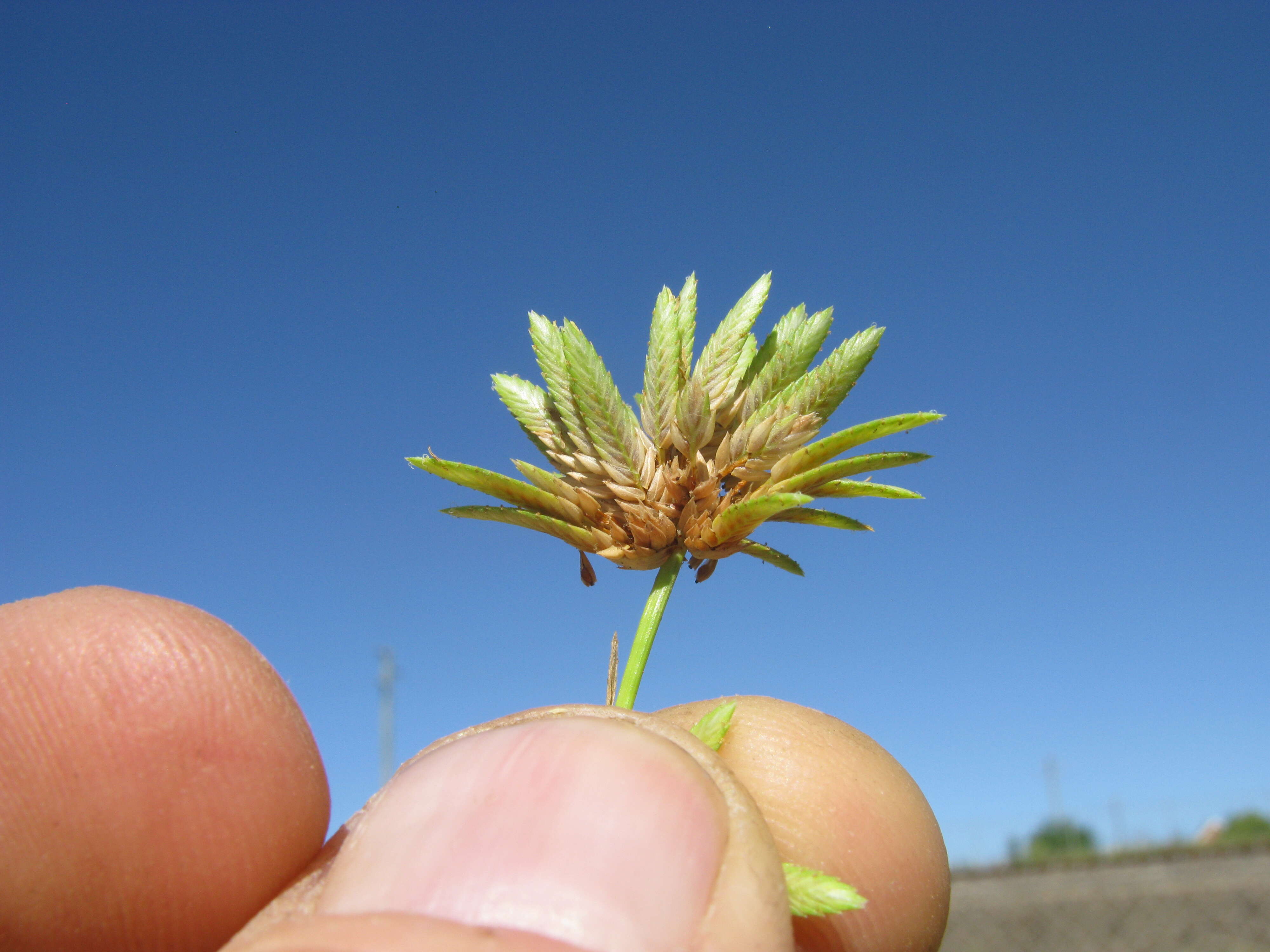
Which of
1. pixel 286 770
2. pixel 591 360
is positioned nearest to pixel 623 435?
pixel 591 360

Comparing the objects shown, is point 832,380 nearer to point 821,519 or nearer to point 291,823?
point 821,519

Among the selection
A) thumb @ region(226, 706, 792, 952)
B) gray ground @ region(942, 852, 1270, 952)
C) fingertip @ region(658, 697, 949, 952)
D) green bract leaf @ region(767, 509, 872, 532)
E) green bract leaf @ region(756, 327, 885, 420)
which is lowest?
gray ground @ region(942, 852, 1270, 952)

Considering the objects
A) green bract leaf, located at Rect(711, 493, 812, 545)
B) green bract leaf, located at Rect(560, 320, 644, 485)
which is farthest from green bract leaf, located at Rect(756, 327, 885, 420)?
green bract leaf, located at Rect(560, 320, 644, 485)

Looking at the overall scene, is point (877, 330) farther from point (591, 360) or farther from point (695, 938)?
point (695, 938)

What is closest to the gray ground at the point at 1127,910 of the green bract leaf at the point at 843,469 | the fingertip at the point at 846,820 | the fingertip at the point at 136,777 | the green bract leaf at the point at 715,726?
the fingertip at the point at 846,820

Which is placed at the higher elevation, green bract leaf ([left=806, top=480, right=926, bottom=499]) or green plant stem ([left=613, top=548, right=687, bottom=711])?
green bract leaf ([left=806, top=480, right=926, bottom=499])

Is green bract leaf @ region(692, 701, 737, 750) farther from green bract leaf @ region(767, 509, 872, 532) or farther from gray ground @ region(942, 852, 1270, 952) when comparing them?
gray ground @ region(942, 852, 1270, 952)

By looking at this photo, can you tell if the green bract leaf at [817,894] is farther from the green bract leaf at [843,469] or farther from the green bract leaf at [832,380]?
the green bract leaf at [832,380]
